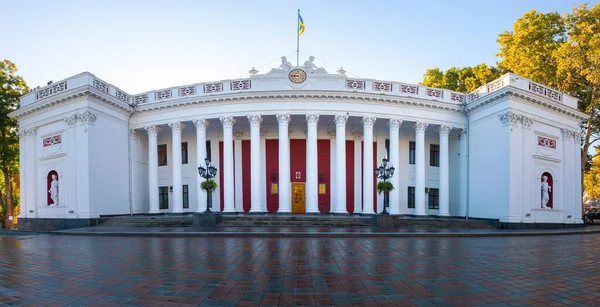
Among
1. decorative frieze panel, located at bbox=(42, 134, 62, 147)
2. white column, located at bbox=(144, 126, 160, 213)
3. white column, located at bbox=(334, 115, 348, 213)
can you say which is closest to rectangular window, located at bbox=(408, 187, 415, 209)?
white column, located at bbox=(334, 115, 348, 213)

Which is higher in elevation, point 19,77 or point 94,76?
point 19,77

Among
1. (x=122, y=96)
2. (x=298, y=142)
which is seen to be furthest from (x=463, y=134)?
(x=122, y=96)

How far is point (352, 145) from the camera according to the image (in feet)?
80.4

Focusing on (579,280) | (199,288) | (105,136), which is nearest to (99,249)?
(199,288)

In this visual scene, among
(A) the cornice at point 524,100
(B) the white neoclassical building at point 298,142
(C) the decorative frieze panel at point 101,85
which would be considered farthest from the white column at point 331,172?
(C) the decorative frieze panel at point 101,85

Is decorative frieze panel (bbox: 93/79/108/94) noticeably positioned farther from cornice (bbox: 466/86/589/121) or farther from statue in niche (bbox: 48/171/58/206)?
cornice (bbox: 466/86/589/121)

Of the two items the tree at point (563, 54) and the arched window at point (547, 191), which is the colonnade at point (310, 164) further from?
the tree at point (563, 54)

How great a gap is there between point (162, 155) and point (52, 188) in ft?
23.9

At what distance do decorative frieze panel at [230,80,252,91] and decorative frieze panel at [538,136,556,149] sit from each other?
63.0 feet

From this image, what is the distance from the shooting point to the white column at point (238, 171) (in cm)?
2373

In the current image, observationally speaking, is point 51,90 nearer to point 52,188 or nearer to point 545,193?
point 52,188

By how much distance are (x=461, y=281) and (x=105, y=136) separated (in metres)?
21.9

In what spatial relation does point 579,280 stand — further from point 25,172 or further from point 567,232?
point 25,172

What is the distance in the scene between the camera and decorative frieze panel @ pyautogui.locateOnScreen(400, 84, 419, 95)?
21700mm
